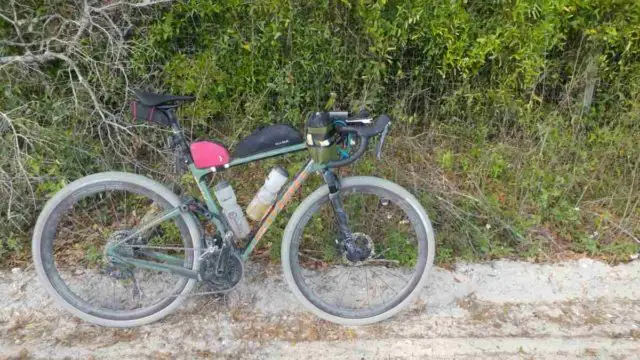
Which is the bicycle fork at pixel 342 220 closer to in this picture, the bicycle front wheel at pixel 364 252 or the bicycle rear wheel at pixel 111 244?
the bicycle front wheel at pixel 364 252

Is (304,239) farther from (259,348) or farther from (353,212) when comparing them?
(259,348)

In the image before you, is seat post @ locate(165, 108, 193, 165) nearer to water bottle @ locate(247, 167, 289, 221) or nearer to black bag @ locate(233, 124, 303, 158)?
black bag @ locate(233, 124, 303, 158)

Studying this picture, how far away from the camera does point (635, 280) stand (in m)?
3.16

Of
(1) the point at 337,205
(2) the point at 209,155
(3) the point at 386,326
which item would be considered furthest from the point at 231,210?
(3) the point at 386,326

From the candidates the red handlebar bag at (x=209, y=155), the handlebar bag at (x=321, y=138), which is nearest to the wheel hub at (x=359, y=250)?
the handlebar bag at (x=321, y=138)

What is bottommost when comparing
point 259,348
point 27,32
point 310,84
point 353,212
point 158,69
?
point 259,348

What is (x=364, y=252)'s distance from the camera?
8.98 feet

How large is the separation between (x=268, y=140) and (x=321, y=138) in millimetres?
287

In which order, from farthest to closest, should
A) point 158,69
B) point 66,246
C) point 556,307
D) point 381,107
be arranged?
point 381,107, point 158,69, point 66,246, point 556,307

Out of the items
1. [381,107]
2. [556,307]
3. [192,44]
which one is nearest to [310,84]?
[381,107]

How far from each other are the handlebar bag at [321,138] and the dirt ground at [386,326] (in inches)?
40.9

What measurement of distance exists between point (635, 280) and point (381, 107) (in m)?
2.17

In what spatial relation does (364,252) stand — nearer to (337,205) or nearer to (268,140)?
(337,205)

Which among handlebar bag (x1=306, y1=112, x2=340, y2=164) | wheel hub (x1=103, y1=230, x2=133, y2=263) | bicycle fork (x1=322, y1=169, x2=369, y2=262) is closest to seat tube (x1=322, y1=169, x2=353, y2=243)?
bicycle fork (x1=322, y1=169, x2=369, y2=262)
